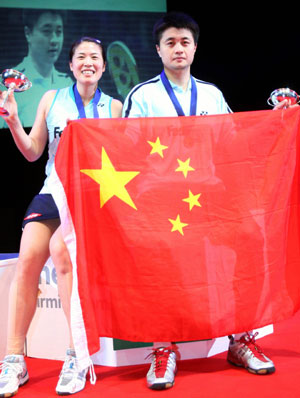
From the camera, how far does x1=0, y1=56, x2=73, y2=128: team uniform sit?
162 inches

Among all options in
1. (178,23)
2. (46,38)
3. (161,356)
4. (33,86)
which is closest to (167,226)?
(161,356)

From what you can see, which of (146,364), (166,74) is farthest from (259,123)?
(146,364)

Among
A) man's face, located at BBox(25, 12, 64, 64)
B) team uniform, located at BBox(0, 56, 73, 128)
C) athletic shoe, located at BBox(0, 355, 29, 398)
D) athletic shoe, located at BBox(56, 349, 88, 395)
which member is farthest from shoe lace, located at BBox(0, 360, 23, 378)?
man's face, located at BBox(25, 12, 64, 64)

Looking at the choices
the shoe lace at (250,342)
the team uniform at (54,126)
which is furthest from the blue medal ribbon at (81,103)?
the shoe lace at (250,342)

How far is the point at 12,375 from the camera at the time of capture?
6.72ft

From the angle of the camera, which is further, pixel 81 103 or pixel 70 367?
pixel 81 103

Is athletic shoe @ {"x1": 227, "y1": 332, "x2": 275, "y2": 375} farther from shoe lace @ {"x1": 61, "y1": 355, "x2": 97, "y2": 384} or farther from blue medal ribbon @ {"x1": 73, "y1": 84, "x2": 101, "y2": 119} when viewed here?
blue medal ribbon @ {"x1": 73, "y1": 84, "x2": 101, "y2": 119}

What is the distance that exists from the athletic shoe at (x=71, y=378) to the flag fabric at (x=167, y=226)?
0.47 ft

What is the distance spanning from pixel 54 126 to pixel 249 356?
53.6 inches

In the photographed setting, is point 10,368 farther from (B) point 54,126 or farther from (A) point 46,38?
(A) point 46,38

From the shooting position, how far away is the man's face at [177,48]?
2424 millimetres

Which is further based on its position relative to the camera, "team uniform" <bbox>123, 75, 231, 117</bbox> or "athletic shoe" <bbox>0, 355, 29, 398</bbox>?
"team uniform" <bbox>123, 75, 231, 117</bbox>

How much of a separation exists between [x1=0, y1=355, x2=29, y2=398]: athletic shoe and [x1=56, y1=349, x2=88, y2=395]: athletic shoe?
0.57 ft

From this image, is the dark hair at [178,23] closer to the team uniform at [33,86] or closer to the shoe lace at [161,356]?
the shoe lace at [161,356]
